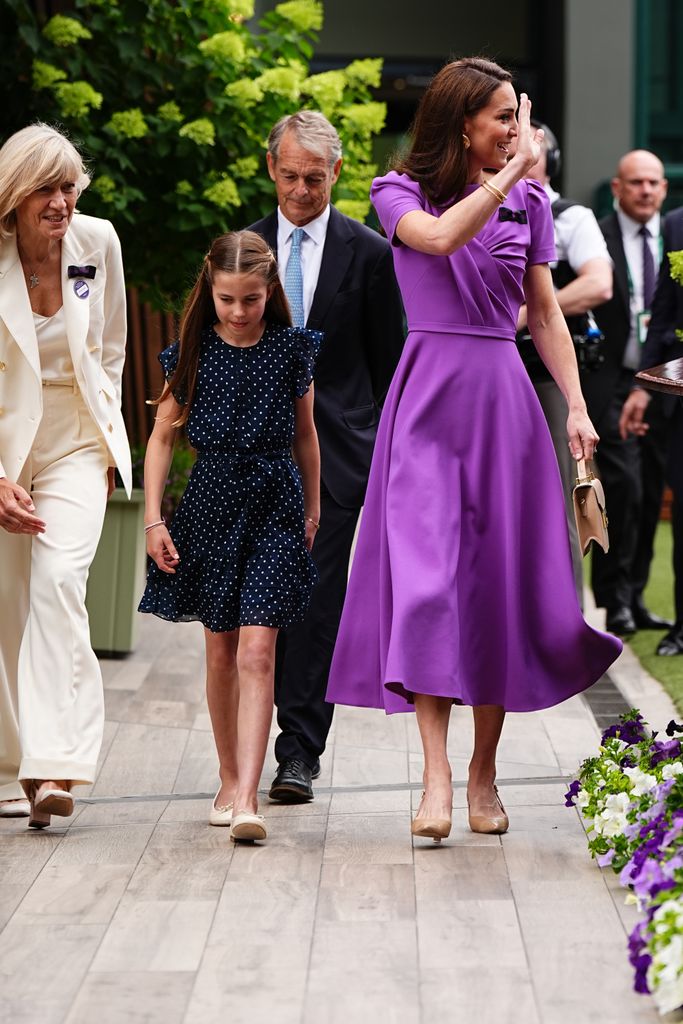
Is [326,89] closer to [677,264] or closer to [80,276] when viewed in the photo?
[80,276]

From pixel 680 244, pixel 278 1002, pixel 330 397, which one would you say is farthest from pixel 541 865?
pixel 680 244

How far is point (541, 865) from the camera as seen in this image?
427 centimetres

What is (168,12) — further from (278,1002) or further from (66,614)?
(278,1002)

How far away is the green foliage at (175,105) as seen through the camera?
729cm

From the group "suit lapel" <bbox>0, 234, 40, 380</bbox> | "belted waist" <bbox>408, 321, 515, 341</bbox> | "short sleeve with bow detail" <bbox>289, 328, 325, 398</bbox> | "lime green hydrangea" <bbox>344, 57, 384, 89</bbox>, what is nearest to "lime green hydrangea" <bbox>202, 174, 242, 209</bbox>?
"lime green hydrangea" <bbox>344, 57, 384, 89</bbox>

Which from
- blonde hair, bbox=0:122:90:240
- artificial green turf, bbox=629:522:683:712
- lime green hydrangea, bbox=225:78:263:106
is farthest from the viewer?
lime green hydrangea, bbox=225:78:263:106

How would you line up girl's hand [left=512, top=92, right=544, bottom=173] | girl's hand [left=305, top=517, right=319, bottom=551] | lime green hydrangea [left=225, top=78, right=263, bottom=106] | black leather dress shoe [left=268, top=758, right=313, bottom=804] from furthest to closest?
lime green hydrangea [left=225, top=78, right=263, bottom=106], black leather dress shoe [left=268, top=758, right=313, bottom=804], girl's hand [left=305, top=517, right=319, bottom=551], girl's hand [left=512, top=92, right=544, bottom=173]

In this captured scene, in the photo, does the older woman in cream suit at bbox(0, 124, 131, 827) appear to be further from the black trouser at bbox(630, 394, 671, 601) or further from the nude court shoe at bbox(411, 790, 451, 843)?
the black trouser at bbox(630, 394, 671, 601)

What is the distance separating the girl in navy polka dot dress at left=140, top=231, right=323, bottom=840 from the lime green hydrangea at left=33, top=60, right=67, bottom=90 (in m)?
2.70

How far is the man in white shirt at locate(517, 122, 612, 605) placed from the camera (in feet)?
22.8

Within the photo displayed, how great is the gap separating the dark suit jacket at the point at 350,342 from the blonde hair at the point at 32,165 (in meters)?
0.77

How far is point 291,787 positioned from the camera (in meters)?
5.04

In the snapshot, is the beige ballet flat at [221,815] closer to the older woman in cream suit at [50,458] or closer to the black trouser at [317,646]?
the older woman in cream suit at [50,458]

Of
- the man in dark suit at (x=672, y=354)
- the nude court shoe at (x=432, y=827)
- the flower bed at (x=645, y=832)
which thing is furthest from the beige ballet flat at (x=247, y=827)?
the man in dark suit at (x=672, y=354)
